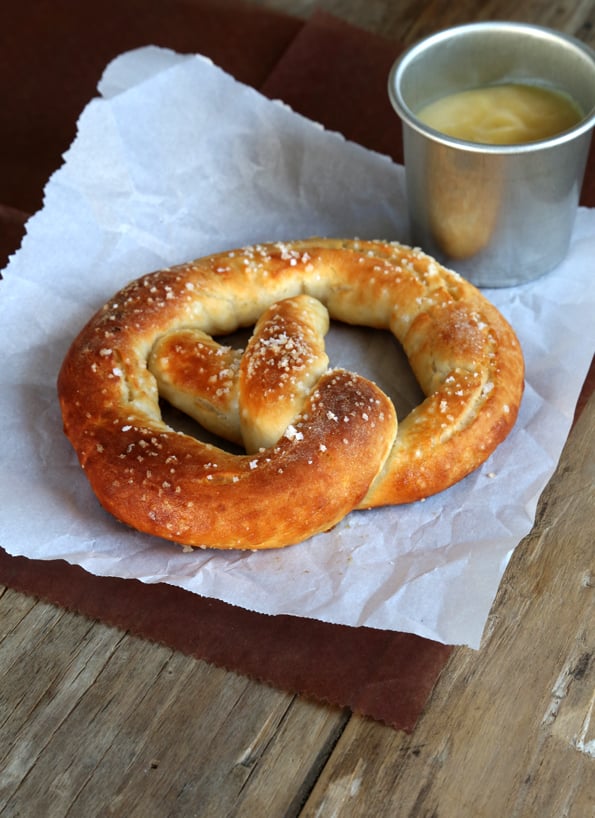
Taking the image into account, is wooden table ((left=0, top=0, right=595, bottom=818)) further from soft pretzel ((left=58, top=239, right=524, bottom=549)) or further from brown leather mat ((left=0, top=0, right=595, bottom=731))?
Answer: soft pretzel ((left=58, top=239, right=524, bottom=549))

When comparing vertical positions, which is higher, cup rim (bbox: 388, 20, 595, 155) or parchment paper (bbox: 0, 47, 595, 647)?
cup rim (bbox: 388, 20, 595, 155)

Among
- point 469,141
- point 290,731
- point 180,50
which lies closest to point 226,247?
point 469,141

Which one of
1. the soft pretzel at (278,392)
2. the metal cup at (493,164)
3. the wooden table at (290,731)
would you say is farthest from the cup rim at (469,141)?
the wooden table at (290,731)

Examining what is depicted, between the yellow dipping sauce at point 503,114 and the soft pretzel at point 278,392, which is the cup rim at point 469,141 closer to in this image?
the yellow dipping sauce at point 503,114

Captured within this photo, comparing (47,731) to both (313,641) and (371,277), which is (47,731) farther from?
(371,277)

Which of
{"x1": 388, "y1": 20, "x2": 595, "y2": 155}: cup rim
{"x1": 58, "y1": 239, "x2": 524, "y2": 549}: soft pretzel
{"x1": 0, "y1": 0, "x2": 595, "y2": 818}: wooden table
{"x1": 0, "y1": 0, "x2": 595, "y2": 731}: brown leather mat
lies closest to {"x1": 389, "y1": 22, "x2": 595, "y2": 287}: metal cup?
{"x1": 388, "y1": 20, "x2": 595, "y2": 155}: cup rim

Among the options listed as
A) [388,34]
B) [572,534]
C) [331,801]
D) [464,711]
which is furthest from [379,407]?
[388,34]

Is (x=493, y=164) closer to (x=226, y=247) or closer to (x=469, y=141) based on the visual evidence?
(x=469, y=141)
